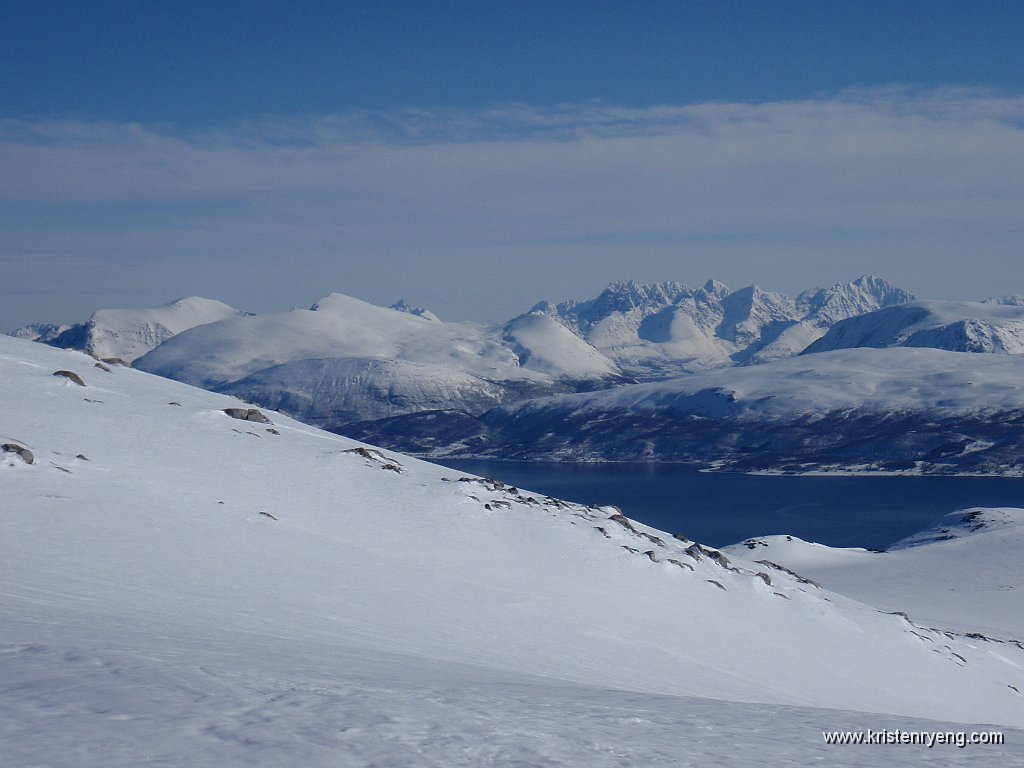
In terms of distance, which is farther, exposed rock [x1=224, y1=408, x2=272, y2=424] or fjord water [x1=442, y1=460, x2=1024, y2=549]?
fjord water [x1=442, y1=460, x2=1024, y2=549]

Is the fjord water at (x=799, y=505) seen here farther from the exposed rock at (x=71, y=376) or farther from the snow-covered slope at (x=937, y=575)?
the exposed rock at (x=71, y=376)

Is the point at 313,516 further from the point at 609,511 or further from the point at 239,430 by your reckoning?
the point at 609,511

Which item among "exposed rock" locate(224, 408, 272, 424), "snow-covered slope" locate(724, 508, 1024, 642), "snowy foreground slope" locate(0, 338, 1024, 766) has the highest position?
"exposed rock" locate(224, 408, 272, 424)

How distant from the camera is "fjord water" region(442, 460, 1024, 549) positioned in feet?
429

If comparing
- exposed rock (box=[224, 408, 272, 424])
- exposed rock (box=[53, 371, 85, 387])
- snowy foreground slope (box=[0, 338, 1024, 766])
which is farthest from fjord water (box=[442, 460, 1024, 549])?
exposed rock (box=[53, 371, 85, 387])

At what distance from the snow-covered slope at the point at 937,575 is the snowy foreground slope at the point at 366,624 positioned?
547 inches

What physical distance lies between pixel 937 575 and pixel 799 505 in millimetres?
101587

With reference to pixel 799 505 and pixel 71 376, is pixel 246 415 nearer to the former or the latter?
pixel 71 376

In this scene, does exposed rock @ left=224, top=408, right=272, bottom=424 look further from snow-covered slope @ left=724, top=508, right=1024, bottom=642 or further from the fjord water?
the fjord water

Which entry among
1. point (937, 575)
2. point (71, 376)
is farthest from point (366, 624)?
point (937, 575)

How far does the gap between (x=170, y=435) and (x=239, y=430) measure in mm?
3483

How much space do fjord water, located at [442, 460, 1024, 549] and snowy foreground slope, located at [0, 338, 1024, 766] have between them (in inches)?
3432

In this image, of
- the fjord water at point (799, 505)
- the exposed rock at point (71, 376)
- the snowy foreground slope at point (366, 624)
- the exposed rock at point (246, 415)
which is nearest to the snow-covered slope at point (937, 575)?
the snowy foreground slope at point (366, 624)

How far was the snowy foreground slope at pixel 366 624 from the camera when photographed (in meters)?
9.54
